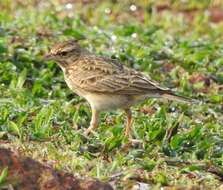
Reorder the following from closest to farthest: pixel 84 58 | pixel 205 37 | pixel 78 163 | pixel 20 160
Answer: pixel 20 160 < pixel 78 163 < pixel 84 58 < pixel 205 37

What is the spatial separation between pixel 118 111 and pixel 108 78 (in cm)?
91

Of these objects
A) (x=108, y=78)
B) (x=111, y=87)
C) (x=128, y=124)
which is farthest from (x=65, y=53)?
(x=128, y=124)

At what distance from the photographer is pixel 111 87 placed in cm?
915

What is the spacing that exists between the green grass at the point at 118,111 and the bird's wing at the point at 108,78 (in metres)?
0.43

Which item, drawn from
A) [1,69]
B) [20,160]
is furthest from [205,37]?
[20,160]

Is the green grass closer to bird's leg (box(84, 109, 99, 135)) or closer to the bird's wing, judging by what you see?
bird's leg (box(84, 109, 99, 135))

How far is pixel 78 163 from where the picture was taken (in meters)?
7.46

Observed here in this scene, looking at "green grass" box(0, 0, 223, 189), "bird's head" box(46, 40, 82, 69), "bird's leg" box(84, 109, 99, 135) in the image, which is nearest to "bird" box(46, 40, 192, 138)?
"bird's leg" box(84, 109, 99, 135)

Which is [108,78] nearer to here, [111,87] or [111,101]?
[111,87]

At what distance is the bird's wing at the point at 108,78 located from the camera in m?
9.12

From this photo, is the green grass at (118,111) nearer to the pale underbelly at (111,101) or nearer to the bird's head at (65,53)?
the pale underbelly at (111,101)

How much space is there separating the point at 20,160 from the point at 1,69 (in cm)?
410

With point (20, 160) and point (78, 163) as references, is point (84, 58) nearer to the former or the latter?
point (78, 163)

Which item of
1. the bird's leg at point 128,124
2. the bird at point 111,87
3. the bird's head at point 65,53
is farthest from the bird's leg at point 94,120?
the bird's head at point 65,53
